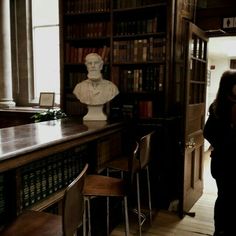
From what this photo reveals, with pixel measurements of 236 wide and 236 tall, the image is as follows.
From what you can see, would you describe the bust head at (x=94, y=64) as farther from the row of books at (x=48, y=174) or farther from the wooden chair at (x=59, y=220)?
the wooden chair at (x=59, y=220)

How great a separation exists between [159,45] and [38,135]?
1.68 meters

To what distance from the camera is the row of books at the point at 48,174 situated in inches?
75.1

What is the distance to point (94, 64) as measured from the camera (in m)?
2.90

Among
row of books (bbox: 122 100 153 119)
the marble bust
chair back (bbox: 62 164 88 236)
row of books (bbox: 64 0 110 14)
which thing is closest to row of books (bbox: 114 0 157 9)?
row of books (bbox: 64 0 110 14)

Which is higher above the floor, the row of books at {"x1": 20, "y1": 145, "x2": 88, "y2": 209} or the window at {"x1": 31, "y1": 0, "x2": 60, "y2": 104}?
the window at {"x1": 31, "y1": 0, "x2": 60, "y2": 104}

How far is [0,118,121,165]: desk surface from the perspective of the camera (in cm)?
161

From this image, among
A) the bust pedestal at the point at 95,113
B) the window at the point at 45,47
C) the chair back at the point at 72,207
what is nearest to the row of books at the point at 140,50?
the bust pedestal at the point at 95,113

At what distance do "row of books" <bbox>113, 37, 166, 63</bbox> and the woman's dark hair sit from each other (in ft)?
3.33

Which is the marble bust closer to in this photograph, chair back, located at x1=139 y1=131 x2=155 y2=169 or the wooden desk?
the wooden desk

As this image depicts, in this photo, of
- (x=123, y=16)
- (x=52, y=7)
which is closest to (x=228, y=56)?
(x=52, y=7)

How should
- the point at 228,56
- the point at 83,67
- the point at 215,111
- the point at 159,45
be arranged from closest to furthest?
1. the point at 215,111
2. the point at 159,45
3. the point at 83,67
4. the point at 228,56

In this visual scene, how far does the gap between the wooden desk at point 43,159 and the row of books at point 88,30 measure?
1119 millimetres

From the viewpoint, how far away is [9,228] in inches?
56.6

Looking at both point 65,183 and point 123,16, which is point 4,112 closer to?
point 123,16
